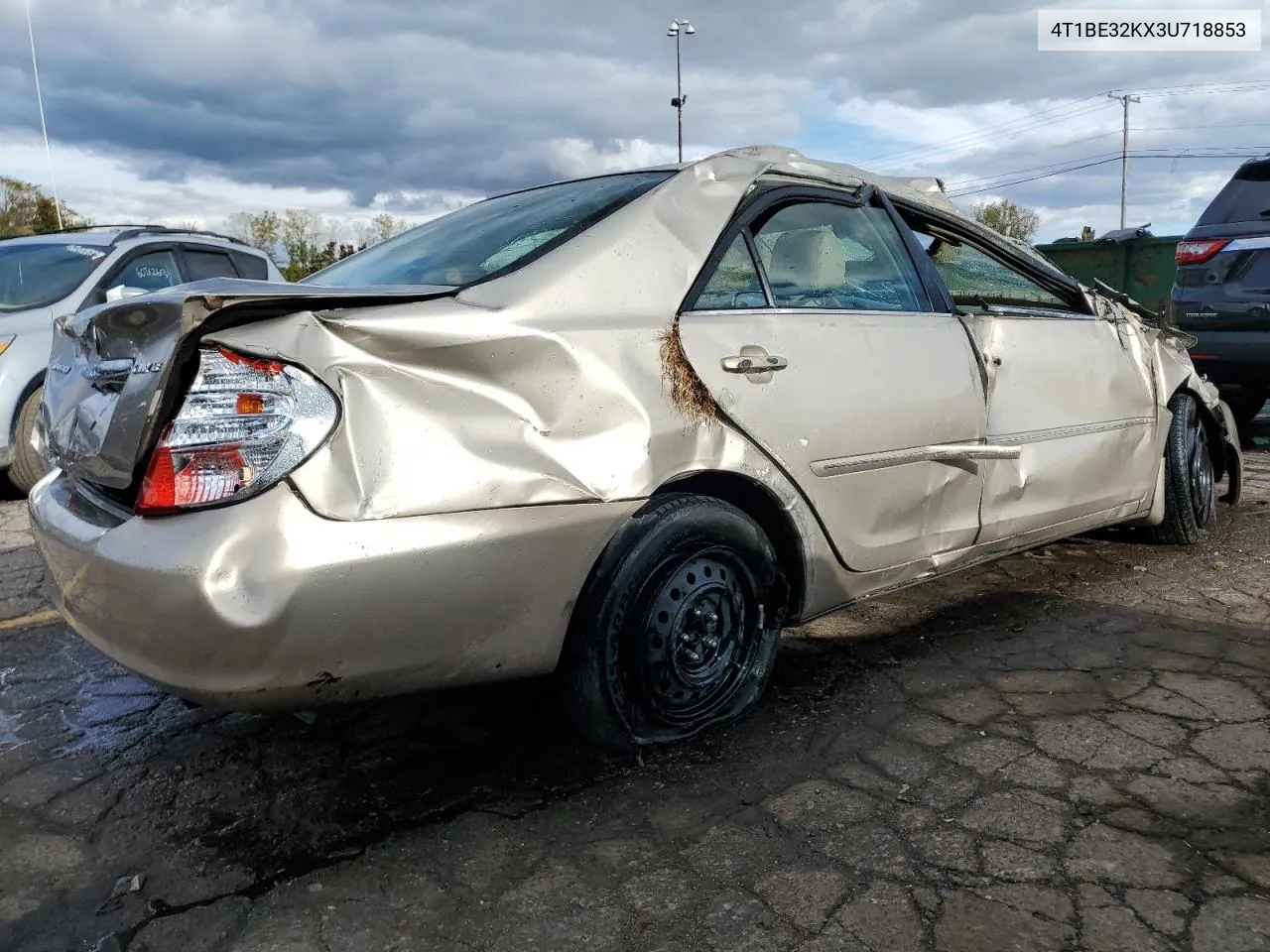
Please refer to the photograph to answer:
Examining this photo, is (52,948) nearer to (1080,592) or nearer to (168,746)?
(168,746)

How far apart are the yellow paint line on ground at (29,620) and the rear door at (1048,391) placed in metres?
3.29

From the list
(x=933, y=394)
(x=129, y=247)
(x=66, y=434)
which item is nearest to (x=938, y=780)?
(x=933, y=394)

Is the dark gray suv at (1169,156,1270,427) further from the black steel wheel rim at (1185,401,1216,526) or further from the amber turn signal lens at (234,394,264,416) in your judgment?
the amber turn signal lens at (234,394,264,416)

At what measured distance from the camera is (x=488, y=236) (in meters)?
2.72

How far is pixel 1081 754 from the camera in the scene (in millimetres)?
2441

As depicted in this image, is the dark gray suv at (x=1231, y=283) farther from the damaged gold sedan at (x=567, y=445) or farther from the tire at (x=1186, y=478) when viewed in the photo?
the damaged gold sedan at (x=567, y=445)

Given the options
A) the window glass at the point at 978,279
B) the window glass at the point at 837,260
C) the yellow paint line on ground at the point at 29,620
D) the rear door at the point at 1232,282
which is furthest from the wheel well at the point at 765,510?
the rear door at the point at 1232,282

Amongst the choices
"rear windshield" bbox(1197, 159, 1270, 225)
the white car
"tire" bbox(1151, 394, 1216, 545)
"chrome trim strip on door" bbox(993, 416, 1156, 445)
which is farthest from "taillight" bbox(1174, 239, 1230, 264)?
the white car

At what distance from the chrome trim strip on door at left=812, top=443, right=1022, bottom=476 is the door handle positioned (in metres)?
0.27

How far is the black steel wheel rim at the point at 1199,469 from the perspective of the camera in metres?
4.23

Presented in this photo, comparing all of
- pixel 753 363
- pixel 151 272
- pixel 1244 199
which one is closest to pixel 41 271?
pixel 151 272

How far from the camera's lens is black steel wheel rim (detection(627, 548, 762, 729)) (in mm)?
2334

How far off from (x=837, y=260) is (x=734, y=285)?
48cm

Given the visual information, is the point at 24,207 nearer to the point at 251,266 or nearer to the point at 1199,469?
the point at 251,266
